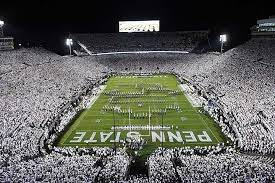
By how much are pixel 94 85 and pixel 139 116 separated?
14716 mm

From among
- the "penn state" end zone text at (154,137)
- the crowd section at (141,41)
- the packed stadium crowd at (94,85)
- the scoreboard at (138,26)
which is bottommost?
the "penn state" end zone text at (154,137)

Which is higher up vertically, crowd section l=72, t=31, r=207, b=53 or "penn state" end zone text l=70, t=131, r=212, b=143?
crowd section l=72, t=31, r=207, b=53

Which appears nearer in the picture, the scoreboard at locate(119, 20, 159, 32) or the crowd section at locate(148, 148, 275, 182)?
the crowd section at locate(148, 148, 275, 182)

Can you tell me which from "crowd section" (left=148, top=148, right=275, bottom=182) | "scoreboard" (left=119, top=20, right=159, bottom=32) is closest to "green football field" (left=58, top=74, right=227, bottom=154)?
"crowd section" (left=148, top=148, right=275, bottom=182)

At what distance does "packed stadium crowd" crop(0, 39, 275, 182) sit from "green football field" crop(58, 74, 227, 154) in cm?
120

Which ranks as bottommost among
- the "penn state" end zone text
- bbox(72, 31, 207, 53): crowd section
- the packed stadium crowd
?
the "penn state" end zone text

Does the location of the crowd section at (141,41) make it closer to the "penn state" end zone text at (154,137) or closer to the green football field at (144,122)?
the green football field at (144,122)

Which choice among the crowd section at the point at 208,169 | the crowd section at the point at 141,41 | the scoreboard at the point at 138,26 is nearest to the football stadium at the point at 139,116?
the crowd section at the point at 208,169

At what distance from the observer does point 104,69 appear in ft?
175

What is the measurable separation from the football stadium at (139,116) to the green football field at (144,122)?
72mm

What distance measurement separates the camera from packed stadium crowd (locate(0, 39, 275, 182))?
1519 cm

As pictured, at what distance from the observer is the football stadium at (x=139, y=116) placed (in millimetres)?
15945

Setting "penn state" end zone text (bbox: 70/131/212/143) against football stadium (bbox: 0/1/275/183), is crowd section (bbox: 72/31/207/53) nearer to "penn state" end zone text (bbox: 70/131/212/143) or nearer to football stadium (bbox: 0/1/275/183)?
football stadium (bbox: 0/1/275/183)

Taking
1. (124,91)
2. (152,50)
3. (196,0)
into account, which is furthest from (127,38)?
(124,91)
